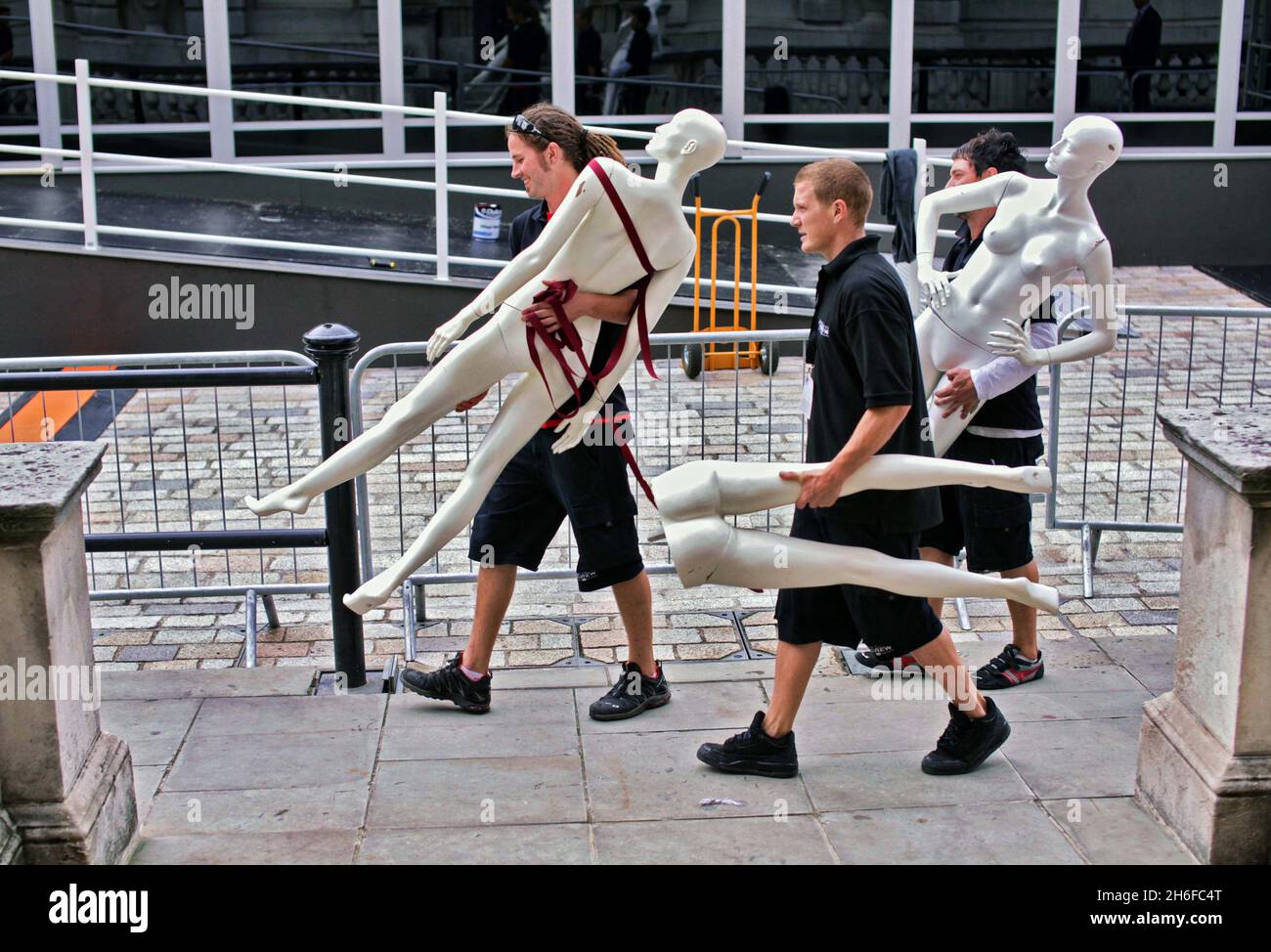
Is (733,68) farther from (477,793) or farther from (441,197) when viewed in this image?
(477,793)

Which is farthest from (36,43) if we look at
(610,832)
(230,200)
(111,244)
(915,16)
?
(610,832)

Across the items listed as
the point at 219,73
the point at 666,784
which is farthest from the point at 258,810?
the point at 219,73

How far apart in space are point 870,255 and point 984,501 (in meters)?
1.32

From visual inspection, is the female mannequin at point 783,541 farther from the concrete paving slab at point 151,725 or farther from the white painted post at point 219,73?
the white painted post at point 219,73

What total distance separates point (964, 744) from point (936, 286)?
1.68 meters

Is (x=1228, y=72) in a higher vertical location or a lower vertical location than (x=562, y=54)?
lower

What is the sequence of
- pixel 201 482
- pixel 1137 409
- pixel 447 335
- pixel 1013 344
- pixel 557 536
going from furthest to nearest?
pixel 1137 409 < pixel 201 482 < pixel 557 536 < pixel 1013 344 < pixel 447 335

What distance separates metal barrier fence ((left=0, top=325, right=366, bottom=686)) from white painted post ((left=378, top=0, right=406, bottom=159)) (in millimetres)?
4237

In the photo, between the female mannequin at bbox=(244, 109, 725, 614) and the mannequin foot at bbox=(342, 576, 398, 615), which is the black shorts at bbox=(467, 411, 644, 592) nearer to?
the female mannequin at bbox=(244, 109, 725, 614)

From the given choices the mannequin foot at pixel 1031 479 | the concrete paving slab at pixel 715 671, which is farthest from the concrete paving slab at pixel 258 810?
the mannequin foot at pixel 1031 479

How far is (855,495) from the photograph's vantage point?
4.70m

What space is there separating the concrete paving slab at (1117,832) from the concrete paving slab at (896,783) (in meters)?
0.17

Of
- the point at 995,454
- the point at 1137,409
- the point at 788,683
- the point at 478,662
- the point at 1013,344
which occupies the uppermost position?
the point at 1013,344

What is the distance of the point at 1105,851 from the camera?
14.5 feet
